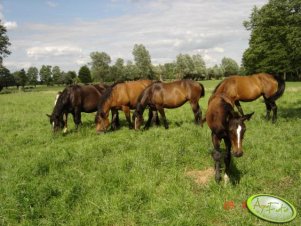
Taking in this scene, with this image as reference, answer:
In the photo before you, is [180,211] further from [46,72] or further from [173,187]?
[46,72]

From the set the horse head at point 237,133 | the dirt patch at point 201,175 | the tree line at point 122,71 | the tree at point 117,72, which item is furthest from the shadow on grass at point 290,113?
the tree at point 117,72

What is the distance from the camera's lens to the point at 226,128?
21.1 ft

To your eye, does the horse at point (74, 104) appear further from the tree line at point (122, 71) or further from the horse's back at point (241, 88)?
the tree line at point (122, 71)

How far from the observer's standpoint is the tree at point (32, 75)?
126188 millimetres

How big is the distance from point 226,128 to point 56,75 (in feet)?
411

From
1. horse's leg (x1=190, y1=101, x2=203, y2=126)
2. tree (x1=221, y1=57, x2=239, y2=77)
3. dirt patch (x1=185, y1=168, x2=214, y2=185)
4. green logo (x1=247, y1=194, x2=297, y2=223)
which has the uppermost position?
tree (x1=221, y1=57, x2=239, y2=77)

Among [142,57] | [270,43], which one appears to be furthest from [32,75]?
[270,43]

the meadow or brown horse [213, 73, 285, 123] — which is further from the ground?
brown horse [213, 73, 285, 123]

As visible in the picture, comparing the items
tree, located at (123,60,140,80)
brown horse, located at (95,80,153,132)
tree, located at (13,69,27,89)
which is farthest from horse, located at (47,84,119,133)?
tree, located at (13,69,27,89)

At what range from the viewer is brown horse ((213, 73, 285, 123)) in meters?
12.9

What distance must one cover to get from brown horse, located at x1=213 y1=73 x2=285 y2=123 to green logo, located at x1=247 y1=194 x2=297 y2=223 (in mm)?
7450

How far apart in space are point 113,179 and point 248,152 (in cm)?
372

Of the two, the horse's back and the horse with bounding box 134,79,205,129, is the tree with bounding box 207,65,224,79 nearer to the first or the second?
the horse's back

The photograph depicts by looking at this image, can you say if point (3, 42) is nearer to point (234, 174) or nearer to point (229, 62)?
point (234, 174)
